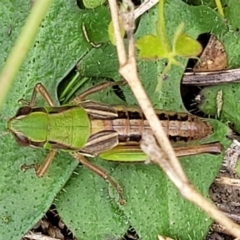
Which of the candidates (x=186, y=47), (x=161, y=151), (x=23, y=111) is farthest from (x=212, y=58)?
(x=161, y=151)

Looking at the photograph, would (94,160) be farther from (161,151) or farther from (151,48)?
(161,151)

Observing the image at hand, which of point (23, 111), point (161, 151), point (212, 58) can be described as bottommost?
point (161, 151)

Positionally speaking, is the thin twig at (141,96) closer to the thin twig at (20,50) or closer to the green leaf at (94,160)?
the thin twig at (20,50)

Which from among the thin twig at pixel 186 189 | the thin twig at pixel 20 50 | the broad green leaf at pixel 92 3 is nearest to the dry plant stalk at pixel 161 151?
the thin twig at pixel 186 189

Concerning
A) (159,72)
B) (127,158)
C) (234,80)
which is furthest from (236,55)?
(127,158)

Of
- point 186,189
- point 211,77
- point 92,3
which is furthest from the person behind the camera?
point 211,77

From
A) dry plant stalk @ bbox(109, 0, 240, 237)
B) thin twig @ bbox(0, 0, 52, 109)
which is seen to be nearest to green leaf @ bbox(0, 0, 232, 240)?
dry plant stalk @ bbox(109, 0, 240, 237)

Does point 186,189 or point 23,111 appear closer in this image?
point 186,189

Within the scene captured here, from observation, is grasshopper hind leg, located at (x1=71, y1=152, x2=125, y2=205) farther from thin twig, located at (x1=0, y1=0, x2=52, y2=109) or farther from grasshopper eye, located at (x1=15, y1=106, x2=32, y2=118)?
thin twig, located at (x1=0, y1=0, x2=52, y2=109)

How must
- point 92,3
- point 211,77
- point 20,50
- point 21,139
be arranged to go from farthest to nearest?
point 211,77, point 92,3, point 21,139, point 20,50
